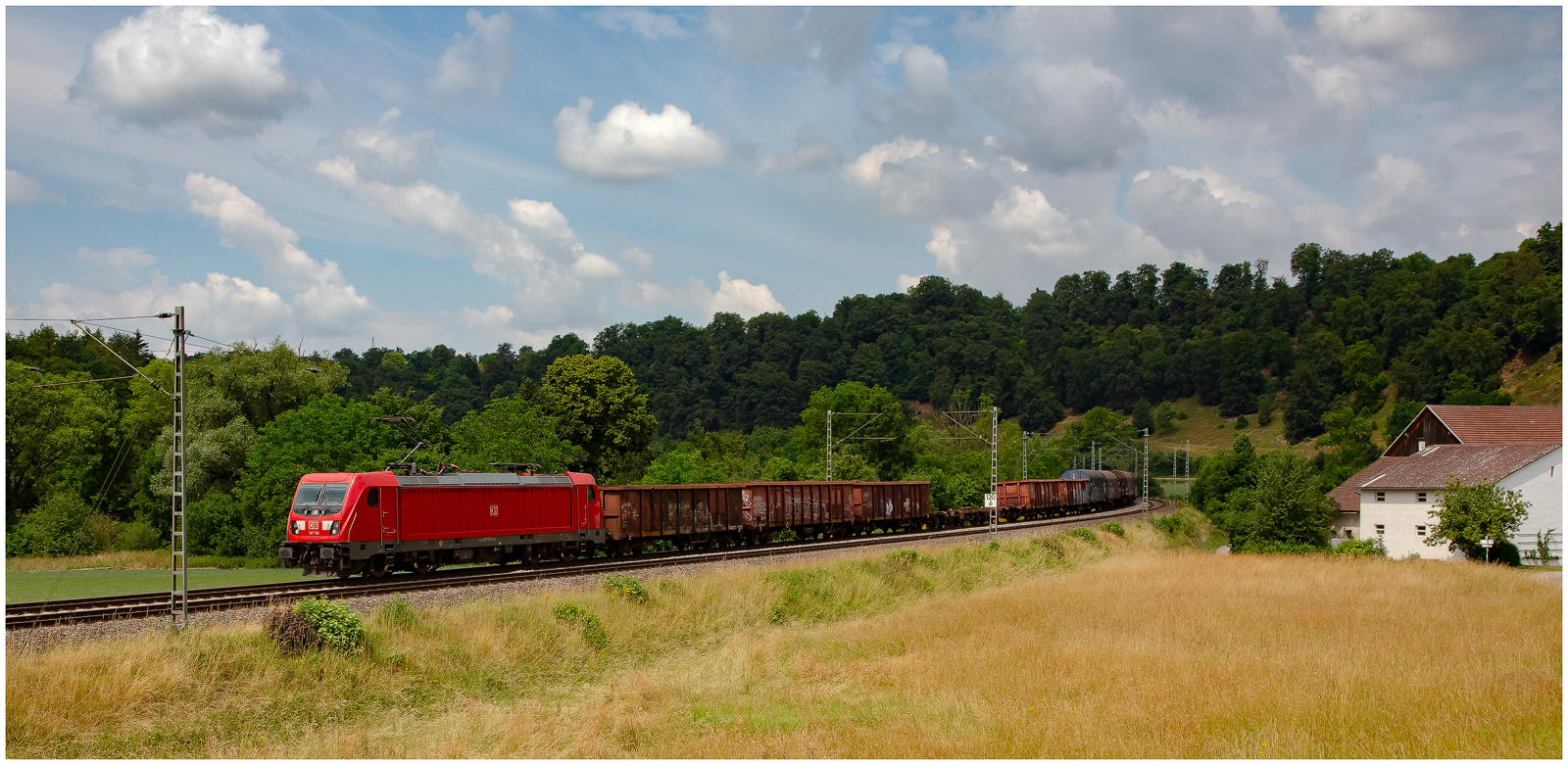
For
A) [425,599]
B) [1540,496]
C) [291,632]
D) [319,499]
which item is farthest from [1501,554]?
[291,632]

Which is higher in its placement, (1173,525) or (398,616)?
(398,616)

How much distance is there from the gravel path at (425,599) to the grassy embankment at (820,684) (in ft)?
4.52

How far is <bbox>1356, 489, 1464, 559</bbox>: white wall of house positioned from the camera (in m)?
46.4

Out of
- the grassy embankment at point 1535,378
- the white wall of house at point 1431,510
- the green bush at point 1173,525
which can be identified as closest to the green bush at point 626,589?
the white wall of house at point 1431,510

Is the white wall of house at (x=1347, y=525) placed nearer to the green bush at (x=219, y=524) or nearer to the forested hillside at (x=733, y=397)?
the forested hillside at (x=733, y=397)

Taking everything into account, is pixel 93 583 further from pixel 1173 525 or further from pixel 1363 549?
pixel 1173 525

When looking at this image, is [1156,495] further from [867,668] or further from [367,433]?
[867,668]

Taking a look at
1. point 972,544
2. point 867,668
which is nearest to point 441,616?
point 867,668

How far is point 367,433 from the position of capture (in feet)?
166

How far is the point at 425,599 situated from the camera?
20750mm

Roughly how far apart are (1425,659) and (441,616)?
17.8m

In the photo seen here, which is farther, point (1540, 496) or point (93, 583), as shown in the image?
point (1540, 496)

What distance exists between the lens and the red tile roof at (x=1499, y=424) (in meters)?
57.4

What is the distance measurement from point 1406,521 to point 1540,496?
5281mm
